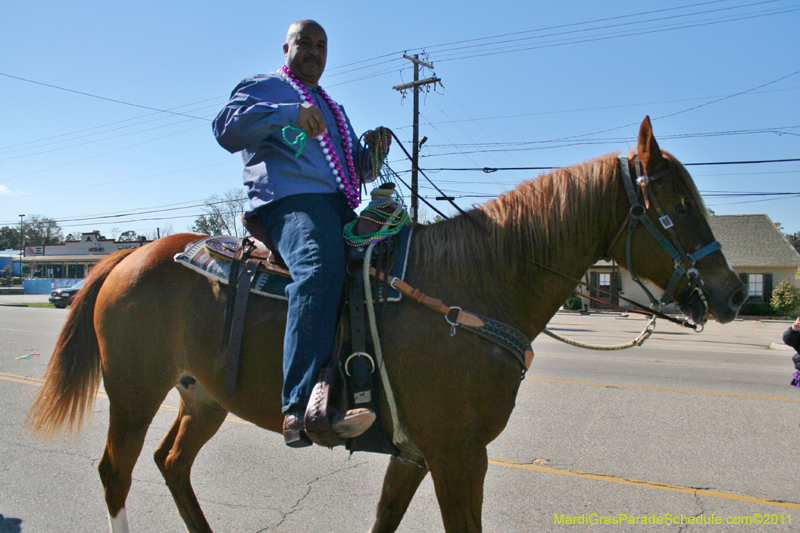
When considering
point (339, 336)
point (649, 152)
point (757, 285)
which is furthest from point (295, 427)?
point (757, 285)

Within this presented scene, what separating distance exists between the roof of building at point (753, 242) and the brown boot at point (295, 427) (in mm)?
32978

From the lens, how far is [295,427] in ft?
7.17

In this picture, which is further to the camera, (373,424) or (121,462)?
(121,462)

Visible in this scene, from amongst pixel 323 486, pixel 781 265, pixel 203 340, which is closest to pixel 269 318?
pixel 203 340

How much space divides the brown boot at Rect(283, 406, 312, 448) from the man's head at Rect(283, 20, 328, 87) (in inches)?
66.2

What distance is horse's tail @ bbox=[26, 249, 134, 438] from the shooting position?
10.3 ft

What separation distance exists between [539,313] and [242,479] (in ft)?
9.67

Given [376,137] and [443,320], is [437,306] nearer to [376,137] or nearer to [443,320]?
[443,320]

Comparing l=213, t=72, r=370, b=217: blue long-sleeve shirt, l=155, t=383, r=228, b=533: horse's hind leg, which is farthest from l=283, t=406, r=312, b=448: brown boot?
l=155, t=383, r=228, b=533: horse's hind leg

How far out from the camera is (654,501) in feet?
11.9

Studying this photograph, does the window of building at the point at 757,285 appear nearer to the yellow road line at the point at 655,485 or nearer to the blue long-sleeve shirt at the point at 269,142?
the yellow road line at the point at 655,485

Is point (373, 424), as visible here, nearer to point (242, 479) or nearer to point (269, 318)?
point (269, 318)

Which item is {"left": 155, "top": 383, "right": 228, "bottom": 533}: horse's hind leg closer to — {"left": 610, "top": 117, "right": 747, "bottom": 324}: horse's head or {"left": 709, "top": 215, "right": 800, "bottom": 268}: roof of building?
{"left": 610, "top": 117, "right": 747, "bottom": 324}: horse's head

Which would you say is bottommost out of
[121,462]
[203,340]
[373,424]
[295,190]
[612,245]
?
[121,462]
